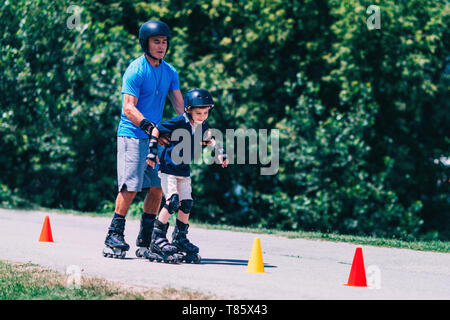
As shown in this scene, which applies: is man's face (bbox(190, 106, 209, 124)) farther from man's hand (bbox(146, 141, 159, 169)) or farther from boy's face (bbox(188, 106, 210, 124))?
man's hand (bbox(146, 141, 159, 169))

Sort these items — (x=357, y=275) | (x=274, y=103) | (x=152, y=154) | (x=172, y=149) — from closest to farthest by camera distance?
(x=357, y=275), (x=152, y=154), (x=172, y=149), (x=274, y=103)

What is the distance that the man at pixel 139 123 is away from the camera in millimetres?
7938

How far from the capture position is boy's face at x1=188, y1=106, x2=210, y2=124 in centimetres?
792

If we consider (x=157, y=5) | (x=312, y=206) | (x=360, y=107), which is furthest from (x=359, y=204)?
(x=157, y=5)

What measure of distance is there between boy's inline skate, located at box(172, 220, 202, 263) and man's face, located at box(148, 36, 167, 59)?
1.76m

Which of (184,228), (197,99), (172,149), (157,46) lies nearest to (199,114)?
(197,99)

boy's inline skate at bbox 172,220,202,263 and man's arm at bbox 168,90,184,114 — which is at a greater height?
man's arm at bbox 168,90,184,114

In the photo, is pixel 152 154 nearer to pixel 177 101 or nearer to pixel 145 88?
pixel 145 88

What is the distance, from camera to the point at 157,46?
8000 mm

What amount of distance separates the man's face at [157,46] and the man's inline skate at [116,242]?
176cm

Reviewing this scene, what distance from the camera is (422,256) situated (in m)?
9.41

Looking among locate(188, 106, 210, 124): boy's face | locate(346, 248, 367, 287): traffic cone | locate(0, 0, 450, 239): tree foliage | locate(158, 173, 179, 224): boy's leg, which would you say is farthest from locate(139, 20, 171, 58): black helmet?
locate(0, 0, 450, 239): tree foliage

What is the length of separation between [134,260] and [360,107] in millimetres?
9677

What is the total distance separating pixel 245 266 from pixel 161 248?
0.88 meters
